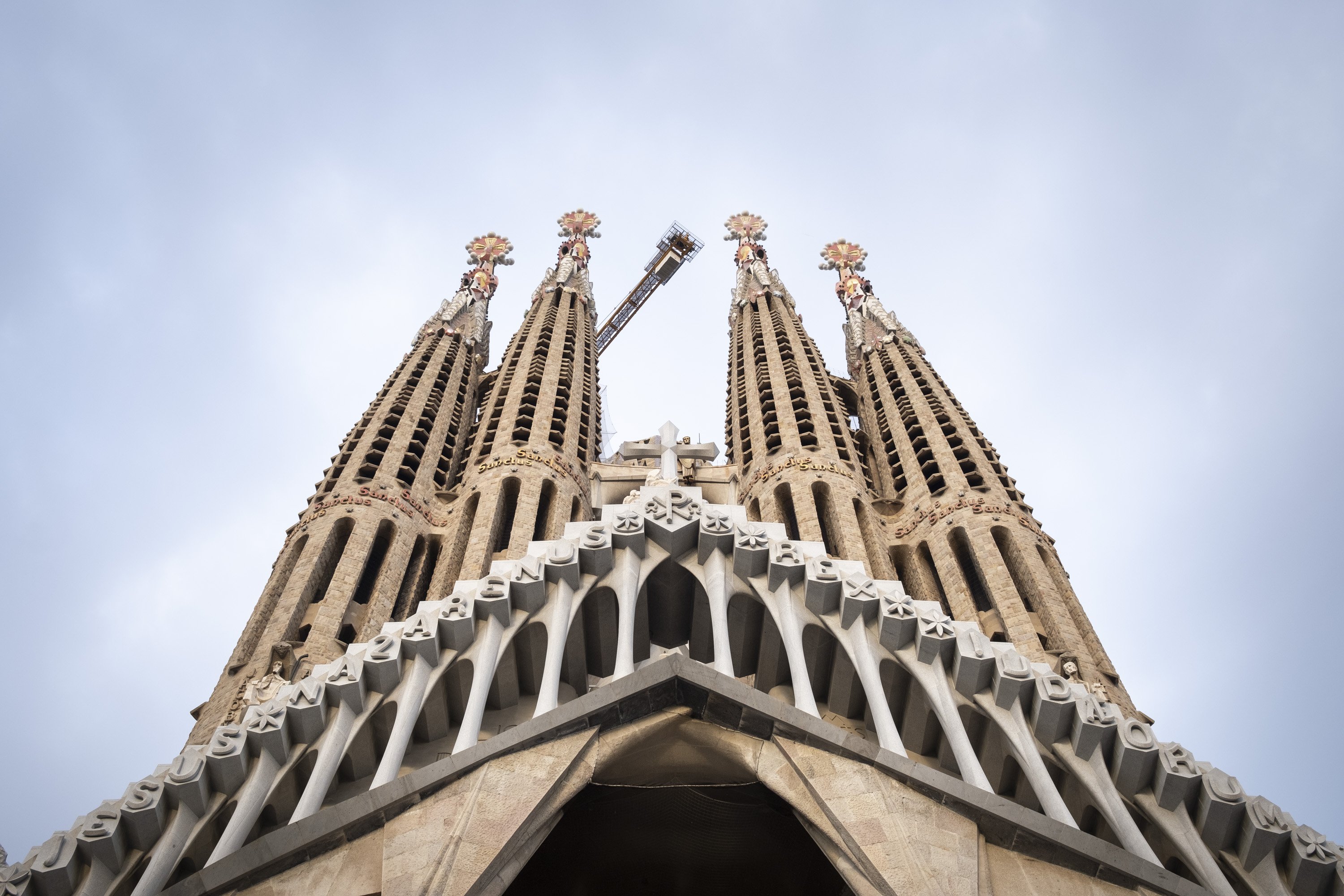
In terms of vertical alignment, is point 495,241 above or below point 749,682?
above

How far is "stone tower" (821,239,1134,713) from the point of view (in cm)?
2461

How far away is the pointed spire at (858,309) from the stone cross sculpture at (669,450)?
1896 cm

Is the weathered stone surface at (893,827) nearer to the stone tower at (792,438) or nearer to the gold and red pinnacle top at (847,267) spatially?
the stone tower at (792,438)

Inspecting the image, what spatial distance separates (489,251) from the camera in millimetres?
50500

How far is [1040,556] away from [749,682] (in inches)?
512

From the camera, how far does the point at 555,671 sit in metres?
14.3

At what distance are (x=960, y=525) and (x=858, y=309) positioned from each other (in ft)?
58.1

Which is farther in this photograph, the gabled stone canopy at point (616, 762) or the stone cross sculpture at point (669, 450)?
the stone cross sculpture at point (669, 450)

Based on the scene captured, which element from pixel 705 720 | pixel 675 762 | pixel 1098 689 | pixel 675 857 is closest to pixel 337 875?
pixel 675 762

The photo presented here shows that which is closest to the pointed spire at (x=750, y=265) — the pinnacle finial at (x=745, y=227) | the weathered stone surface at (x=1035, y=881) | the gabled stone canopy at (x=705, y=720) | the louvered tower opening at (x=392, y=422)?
the pinnacle finial at (x=745, y=227)

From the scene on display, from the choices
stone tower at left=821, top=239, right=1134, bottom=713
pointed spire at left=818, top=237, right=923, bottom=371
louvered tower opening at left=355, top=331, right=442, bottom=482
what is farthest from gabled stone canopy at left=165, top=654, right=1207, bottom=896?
pointed spire at left=818, top=237, right=923, bottom=371

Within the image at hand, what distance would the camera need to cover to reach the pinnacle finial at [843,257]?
50.3 m

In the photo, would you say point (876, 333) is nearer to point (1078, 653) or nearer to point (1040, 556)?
point (1040, 556)

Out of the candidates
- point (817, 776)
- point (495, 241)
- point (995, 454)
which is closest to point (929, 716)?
point (817, 776)
